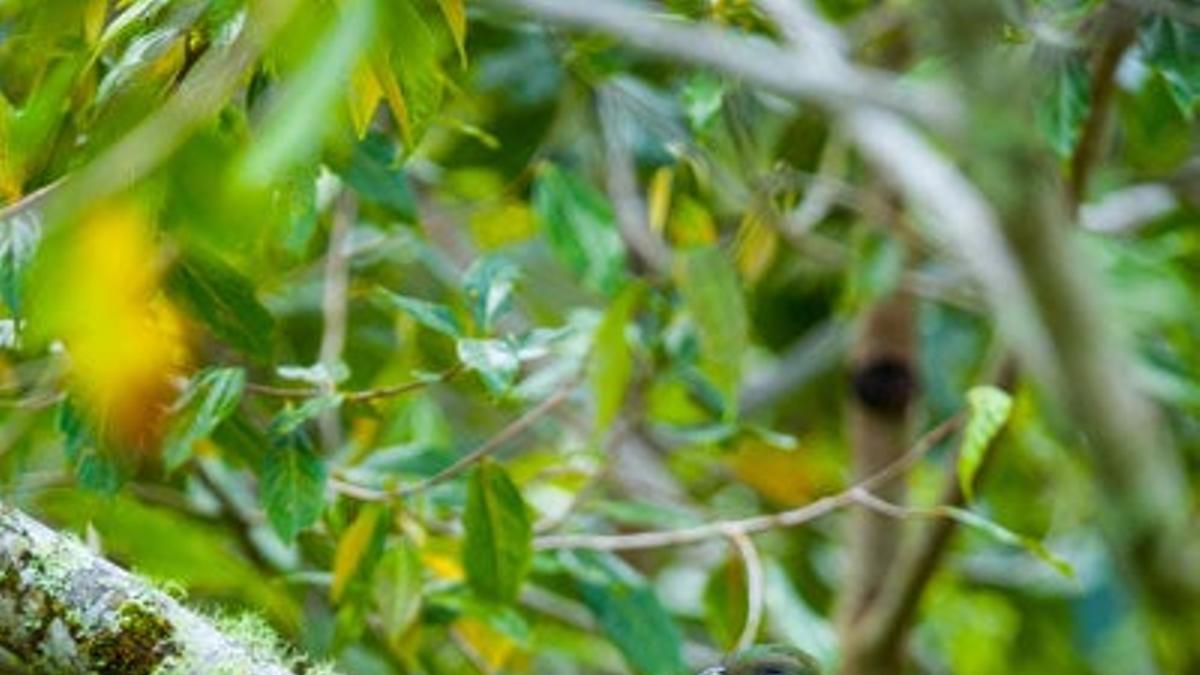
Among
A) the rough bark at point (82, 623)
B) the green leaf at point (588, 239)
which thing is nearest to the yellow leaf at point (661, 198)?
the green leaf at point (588, 239)

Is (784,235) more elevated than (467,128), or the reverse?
(467,128)

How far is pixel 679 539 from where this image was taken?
105 inches

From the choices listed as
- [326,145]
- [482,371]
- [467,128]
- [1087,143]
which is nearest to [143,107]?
[326,145]

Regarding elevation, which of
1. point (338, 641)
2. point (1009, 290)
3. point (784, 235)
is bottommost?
point (784, 235)

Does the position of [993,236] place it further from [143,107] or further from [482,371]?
[482,371]

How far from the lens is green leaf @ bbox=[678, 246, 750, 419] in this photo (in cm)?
257

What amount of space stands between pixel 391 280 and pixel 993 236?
2225 millimetres

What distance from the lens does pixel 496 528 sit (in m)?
2.39

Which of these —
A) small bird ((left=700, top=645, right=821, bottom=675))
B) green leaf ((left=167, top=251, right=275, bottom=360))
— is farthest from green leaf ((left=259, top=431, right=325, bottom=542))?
small bird ((left=700, top=645, right=821, bottom=675))

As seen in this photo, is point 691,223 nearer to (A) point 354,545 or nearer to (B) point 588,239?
(B) point 588,239

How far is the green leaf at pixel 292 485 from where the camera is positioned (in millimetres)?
2189

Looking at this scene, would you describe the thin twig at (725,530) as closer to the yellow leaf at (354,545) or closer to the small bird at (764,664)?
the small bird at (764,664)

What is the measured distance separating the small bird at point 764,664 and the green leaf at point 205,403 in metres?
0.57

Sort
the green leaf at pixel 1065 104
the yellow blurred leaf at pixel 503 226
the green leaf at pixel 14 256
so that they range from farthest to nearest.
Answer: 1. the yellow blurred leaf at pixel 503 226
2. the green leaf at pixel 1065 104
3. the green leaf at pixel 14 256
